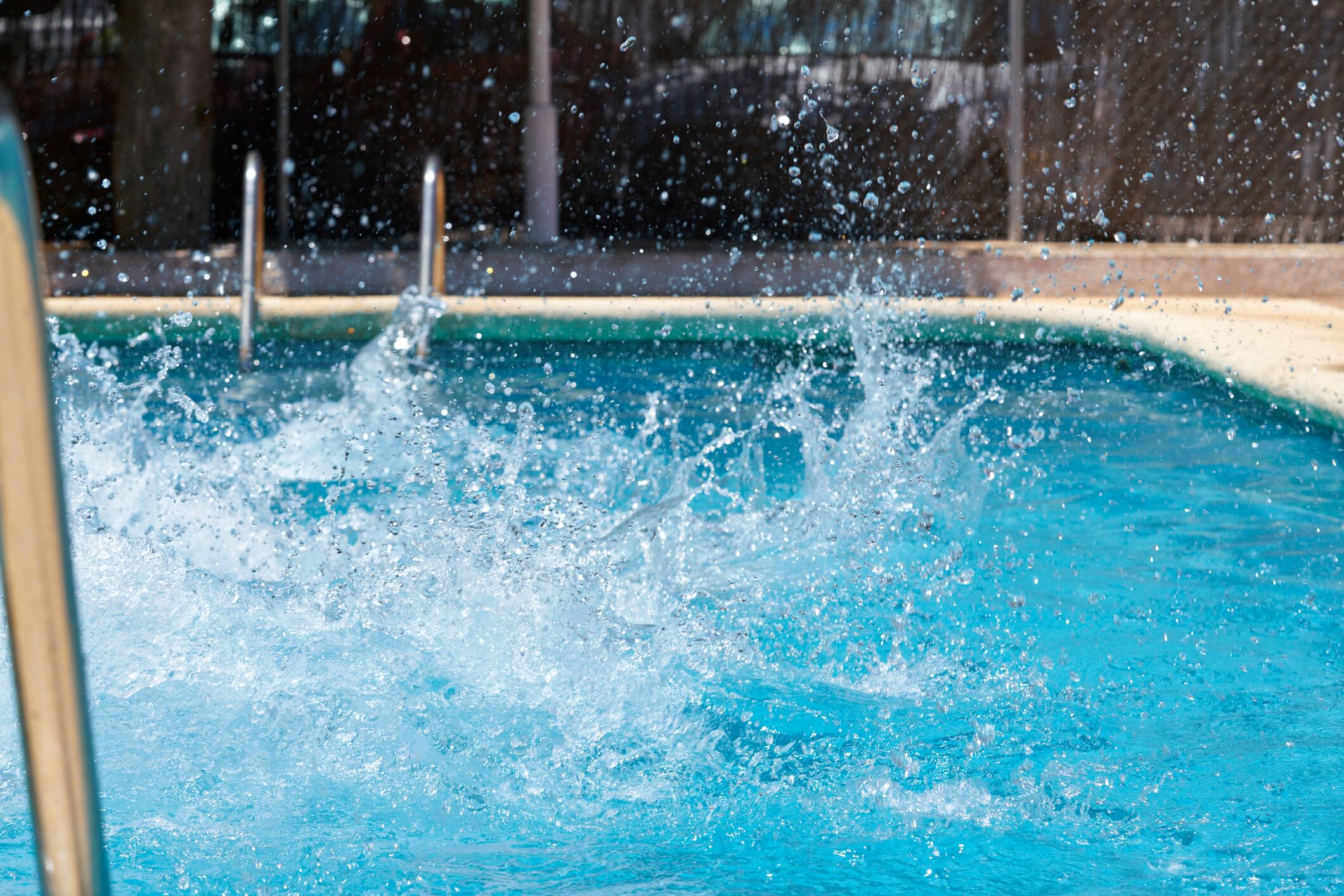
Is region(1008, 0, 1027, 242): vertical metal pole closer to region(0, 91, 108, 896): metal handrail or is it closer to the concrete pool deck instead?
the concrete pool deck

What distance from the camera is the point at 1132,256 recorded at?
28.7 feet

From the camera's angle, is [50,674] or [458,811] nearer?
[50,674]

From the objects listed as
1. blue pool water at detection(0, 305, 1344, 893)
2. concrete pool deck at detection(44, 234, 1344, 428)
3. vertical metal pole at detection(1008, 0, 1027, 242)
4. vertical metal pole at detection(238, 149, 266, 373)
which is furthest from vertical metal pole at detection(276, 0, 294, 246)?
blue pool water at detection(0, 305, 1344, 893)

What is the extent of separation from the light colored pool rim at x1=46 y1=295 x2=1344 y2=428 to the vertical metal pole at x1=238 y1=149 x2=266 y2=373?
0.55 meters

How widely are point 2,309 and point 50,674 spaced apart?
22 centimetres

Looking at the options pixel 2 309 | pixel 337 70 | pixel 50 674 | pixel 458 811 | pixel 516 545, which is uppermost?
pixel 337 70

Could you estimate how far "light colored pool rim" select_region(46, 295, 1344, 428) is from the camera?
22.5 feet

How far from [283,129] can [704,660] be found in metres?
7.82

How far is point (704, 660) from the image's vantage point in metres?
3.01

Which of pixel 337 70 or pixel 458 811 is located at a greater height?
pixel 337 70

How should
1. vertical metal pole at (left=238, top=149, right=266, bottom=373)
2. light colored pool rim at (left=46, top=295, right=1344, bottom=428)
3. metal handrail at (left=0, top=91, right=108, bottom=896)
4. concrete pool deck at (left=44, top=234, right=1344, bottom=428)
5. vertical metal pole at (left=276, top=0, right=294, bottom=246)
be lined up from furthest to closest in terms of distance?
vertical metal pole at (left=276, top=0, right=294, bottom=246) < concrete pool deck at (left=44, top=234, right=1344, bottom=428) < light colored pool rim at (left=46, top=295, right=1344, bottom=428) < vertical metal pole at (left=238, top=149, right=266, bottom=373) < metal handrail at (left=0, top=91, right=108, bottom=896)

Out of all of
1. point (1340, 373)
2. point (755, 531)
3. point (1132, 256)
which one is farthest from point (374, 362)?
point (1132, 256)

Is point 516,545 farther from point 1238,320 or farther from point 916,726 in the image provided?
point 1238,320

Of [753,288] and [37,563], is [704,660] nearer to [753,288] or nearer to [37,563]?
[37,563]
